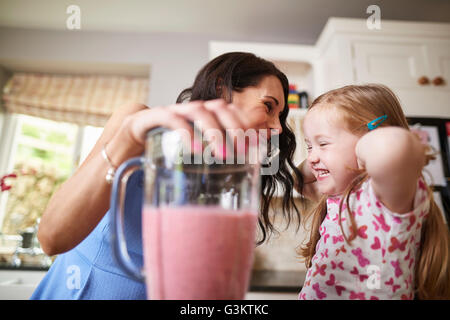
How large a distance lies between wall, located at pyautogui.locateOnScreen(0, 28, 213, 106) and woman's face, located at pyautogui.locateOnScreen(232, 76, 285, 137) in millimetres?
1750

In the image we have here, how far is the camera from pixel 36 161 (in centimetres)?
254

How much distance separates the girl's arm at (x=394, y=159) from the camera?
309 mm

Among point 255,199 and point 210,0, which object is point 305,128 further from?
point 210,0

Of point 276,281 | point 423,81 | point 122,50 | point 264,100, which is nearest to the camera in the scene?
point 264,100

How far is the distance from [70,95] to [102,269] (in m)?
2.53

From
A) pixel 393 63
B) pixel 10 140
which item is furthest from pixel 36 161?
pixel 393 63

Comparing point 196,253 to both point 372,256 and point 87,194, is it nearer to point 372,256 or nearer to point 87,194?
point 87,194

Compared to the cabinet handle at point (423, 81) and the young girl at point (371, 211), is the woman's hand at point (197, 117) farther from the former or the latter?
the cabinet handle at point (423, 81)

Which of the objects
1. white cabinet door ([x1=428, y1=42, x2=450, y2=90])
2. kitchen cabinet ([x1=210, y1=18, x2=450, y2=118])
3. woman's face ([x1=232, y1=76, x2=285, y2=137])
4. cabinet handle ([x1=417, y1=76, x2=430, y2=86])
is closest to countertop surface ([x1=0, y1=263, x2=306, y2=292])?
woman's face ([x1=232, y1=76, x2=285, y2=137])

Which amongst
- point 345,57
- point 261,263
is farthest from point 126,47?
point 261,263

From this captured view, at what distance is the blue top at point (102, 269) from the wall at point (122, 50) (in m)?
1.88

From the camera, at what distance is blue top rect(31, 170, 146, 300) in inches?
20.1

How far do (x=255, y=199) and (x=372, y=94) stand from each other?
16.7 inches

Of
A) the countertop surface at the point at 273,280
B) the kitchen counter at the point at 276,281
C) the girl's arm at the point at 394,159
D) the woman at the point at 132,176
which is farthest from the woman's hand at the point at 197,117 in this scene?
the countertop surface at the point at 273,280
